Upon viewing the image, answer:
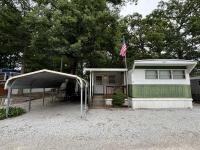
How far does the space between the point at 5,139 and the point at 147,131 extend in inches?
197

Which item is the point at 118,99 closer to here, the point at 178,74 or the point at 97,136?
the point at 178,74

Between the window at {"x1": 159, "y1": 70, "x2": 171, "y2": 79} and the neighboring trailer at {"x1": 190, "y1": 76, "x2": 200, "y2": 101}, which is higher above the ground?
the window at {"x1": 159, "y1": 70, "x2": 171, "y2": 79}

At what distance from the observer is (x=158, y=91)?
40.8ft

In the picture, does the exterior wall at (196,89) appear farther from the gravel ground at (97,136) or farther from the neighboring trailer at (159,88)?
the gravel ground at (97,136)

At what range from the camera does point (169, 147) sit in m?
4.68

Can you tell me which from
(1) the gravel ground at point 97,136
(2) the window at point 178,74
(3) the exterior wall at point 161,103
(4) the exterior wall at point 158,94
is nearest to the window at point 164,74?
(4) the exterior wall at point 158,94

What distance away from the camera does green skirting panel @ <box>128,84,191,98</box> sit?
490 inches

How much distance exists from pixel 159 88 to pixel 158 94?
46 cm

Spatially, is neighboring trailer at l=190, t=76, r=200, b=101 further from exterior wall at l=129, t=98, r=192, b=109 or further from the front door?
the front door

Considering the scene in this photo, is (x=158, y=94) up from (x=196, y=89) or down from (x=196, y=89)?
down

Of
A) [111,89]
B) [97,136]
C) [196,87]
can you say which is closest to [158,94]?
[111,89]

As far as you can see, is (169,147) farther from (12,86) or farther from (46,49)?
(46,49)

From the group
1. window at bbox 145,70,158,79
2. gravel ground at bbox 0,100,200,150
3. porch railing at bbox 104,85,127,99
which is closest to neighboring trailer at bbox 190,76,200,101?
window at bbox 145,70,158,79

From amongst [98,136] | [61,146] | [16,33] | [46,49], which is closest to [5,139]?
[61,146]
